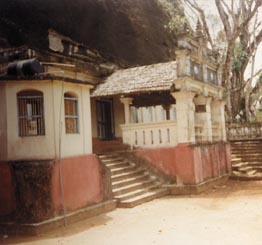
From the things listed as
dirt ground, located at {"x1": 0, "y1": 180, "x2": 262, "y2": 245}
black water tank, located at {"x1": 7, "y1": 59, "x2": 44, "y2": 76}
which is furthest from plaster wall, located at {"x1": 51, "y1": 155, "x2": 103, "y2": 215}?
black water tank, located at {"x1": 7, "y1": 59, "x2": 44, "y2": 76}

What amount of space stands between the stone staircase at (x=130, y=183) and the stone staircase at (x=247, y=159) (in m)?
4.82

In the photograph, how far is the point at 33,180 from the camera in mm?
8547

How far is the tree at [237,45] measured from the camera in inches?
779

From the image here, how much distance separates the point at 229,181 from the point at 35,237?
10.1 meters

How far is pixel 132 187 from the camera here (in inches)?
483

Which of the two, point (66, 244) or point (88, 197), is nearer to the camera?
point (66, 244)

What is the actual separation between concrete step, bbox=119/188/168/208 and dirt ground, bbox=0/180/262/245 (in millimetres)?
229

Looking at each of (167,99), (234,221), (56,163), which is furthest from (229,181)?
(56,163)

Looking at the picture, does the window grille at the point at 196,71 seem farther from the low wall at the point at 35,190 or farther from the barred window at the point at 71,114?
the low wall at the point at 35,190

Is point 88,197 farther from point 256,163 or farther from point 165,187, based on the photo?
point 256,163

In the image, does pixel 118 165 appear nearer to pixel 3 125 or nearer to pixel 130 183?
pixel 130 183

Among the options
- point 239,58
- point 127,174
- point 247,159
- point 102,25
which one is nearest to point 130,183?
point 127,174

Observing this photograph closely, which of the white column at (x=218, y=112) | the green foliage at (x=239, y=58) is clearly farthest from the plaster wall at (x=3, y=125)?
the green foliage at (x=239, y=58)

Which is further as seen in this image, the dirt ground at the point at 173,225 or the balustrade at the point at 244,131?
the balustrade at the point at 244,131
